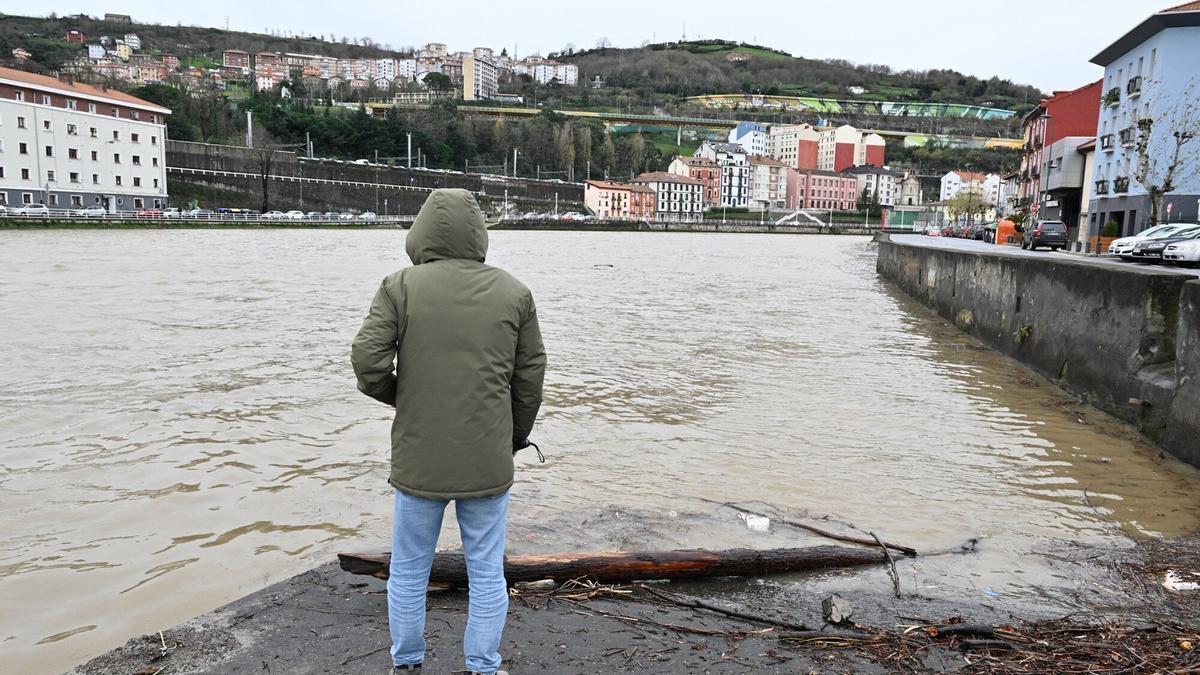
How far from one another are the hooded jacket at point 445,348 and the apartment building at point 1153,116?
35.6 m

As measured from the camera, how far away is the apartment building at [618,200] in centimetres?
13088

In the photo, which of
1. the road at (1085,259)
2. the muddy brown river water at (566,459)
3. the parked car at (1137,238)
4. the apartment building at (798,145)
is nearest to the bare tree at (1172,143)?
→ the road at (1085,259)

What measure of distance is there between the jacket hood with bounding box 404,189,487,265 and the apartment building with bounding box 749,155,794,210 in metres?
156

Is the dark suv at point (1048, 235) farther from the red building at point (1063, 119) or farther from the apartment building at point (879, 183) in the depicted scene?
the apartment building at point (879, 183)

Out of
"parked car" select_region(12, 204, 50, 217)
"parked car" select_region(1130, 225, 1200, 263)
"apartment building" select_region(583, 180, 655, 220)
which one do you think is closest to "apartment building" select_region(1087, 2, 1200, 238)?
"parked car" select_region(1130, 225, 1200, 263)

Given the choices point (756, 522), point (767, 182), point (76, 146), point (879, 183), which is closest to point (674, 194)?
point (767, 182)

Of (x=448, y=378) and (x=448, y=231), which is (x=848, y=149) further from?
(x=448, y=378)

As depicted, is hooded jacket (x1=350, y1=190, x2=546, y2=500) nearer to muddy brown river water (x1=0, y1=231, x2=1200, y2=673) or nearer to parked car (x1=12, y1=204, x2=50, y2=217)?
muddy brown river water (x1=0, y1=231, x2=1200, y2=673)

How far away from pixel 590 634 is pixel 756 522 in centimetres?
232

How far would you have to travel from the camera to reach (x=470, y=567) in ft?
10.2

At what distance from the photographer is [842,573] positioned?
15.4ft

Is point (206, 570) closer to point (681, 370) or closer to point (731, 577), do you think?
point (731, 577)

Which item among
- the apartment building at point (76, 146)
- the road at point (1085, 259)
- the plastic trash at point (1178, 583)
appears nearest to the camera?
the plastic trash at point (1178, 583)

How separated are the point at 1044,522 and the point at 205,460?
6.84 metres
